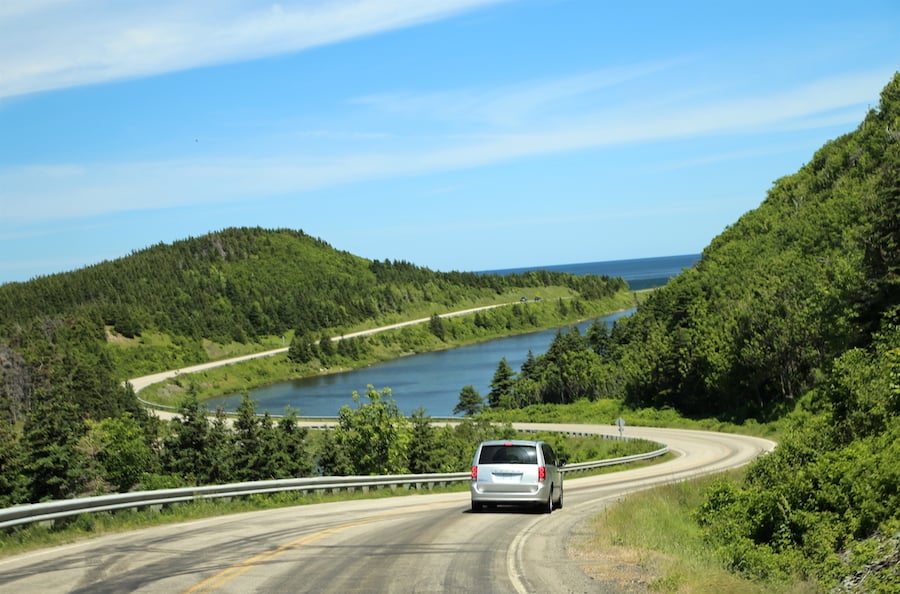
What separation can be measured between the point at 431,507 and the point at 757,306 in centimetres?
5599

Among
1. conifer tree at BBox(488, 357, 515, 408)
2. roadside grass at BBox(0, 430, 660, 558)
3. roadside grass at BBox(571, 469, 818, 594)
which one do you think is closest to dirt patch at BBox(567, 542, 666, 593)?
roadside grass at BBox(571, 469, 818, 594)

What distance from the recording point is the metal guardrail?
50.9 feet

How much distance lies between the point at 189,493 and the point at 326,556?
8.37m

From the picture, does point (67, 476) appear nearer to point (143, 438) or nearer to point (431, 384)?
point (143, 438)

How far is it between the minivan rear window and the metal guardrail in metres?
6.86

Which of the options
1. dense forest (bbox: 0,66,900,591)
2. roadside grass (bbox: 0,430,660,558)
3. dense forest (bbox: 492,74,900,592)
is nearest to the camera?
roadside grass (bbox: 0,430,660,558)

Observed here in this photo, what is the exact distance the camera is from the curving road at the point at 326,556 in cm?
1154

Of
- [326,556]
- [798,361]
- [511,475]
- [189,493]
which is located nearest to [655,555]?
[326,556]

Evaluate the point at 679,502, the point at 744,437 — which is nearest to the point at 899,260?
the point at 744,437

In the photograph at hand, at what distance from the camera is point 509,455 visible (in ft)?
68.1

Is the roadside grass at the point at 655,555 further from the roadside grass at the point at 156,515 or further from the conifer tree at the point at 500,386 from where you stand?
the conifer tree at the point at 500,386

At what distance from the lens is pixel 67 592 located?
10.8 m

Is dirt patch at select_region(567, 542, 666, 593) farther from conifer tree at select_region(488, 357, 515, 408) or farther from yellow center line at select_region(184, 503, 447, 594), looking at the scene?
conifer tree at select_region(488, 357, 515, 408)

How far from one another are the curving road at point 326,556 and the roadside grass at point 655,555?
460mm
